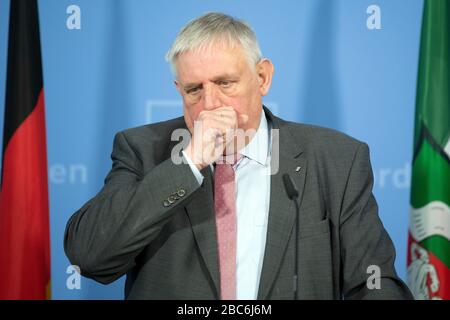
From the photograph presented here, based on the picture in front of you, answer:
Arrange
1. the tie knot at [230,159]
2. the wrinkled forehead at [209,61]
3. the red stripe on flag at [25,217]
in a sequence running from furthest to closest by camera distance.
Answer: the red stripe on flag at [25,217] < the tie knot at [230,159] < the wrinkled forehead at [209,61]

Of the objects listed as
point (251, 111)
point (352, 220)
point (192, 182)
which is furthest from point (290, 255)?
point (251, 111)

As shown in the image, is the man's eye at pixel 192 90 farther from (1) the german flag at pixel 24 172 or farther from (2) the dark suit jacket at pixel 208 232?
(1) the german flag at pixel 24 172

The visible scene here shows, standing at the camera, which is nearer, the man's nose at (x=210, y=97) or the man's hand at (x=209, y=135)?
the man's hand at (x=209, y=135)

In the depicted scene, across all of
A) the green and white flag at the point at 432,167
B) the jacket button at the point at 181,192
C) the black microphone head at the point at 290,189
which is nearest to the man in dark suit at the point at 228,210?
the jacket button at the point at 181,192

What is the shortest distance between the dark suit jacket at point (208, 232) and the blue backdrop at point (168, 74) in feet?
3.15

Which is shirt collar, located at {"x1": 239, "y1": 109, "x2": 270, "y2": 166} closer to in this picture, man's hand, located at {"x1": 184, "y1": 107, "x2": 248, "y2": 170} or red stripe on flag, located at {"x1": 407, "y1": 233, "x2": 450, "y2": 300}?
man's hand, located at {"x1": 184, "y1": 107, "x2": 248, "y2": 170}

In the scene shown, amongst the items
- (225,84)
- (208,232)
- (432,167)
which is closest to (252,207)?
(208,232)

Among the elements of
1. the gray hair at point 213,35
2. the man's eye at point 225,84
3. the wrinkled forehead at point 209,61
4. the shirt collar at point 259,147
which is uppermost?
the gray hair at point 213,35

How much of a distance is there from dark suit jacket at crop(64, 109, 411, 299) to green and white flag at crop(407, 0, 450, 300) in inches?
29.6

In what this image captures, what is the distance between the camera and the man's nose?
1.83 metres

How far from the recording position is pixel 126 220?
1.69 m

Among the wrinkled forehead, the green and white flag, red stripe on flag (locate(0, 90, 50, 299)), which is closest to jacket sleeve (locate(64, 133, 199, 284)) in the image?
the wrinkled forehead

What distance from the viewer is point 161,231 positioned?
1.84 meters

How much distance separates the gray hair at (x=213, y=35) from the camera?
6.01ft
